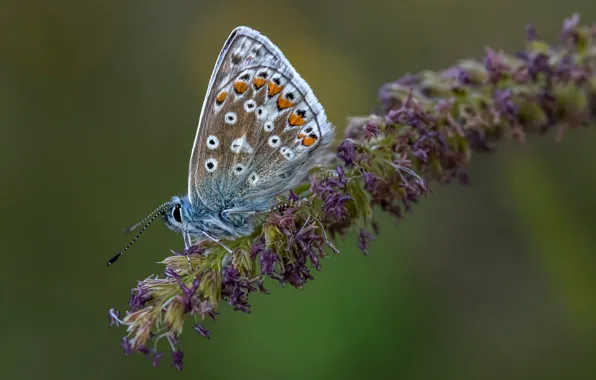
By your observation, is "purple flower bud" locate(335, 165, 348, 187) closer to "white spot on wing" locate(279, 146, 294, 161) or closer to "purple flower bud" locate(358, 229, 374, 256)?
"purple flower bud" locate(358, 229, 374, 256)

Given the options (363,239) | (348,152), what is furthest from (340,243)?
(348,152)

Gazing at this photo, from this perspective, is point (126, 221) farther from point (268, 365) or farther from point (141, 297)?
point (141, 297)

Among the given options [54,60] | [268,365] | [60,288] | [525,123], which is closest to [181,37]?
[54,60]

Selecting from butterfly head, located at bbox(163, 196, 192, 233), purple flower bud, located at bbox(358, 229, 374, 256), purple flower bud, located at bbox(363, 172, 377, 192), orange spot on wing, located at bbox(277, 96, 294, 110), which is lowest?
purple flower bud, located at bbox(358, 229, 374, 256)

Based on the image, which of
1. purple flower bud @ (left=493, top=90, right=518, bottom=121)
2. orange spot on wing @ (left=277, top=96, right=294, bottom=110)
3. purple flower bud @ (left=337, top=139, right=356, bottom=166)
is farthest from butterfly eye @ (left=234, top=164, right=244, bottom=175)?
purple flower bud @ (left=493, top=90, right=518, bottom=121)

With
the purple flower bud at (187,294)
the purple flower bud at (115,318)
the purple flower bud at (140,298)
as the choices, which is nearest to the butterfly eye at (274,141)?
the purple flower bud at (187,294)

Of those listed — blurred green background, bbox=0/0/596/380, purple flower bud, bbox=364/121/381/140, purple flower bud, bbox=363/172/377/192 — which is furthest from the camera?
blurred green background, bbox=0/0/596/380

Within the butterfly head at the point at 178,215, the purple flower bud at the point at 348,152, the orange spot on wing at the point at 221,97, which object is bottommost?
the purple flower bud at the point at 348,152

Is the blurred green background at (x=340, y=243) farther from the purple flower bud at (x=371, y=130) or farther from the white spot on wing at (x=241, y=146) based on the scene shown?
the white spot on wing at (x=241, y=146)
